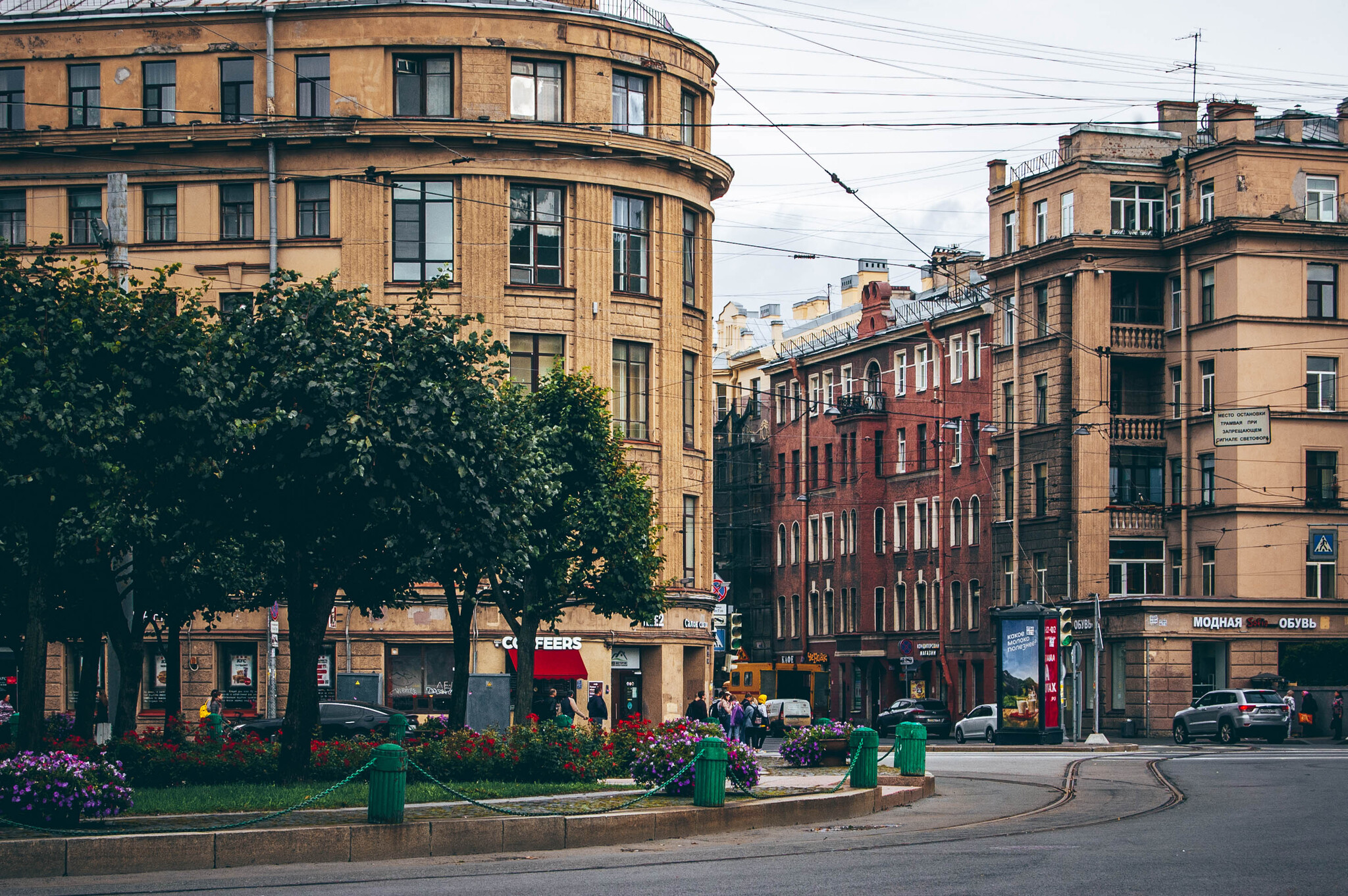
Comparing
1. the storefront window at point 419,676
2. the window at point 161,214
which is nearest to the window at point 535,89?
the window at point 161,214

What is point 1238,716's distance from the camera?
51.4 metres

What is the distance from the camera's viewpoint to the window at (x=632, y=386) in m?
50.0

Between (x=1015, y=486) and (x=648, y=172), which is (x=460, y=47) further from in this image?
(x=1015, y=486)

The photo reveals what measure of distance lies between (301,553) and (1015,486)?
166 ft

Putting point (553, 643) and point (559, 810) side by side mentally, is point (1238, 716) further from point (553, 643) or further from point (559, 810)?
point (559, 810)

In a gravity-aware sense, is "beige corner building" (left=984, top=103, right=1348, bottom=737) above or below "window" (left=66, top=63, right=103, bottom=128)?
below

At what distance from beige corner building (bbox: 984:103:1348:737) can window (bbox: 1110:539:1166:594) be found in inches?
3.2

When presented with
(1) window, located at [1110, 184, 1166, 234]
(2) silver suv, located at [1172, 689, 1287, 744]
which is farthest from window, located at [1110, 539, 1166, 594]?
(2) silver suv, located at [1172, 689, 1287, 744]

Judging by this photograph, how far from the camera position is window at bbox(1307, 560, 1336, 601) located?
6309cm

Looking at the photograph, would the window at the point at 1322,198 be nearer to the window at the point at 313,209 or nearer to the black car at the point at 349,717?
the window at the point at 313,209

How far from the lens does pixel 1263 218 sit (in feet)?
205

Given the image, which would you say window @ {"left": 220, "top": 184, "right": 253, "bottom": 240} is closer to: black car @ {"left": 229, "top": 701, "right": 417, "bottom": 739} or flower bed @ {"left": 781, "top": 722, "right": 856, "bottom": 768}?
black car @ {"left": 229, "top": 701, "right": 417, "bottom": 739}

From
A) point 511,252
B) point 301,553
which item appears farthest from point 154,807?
point 511,252

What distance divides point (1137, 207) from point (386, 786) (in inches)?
2174
